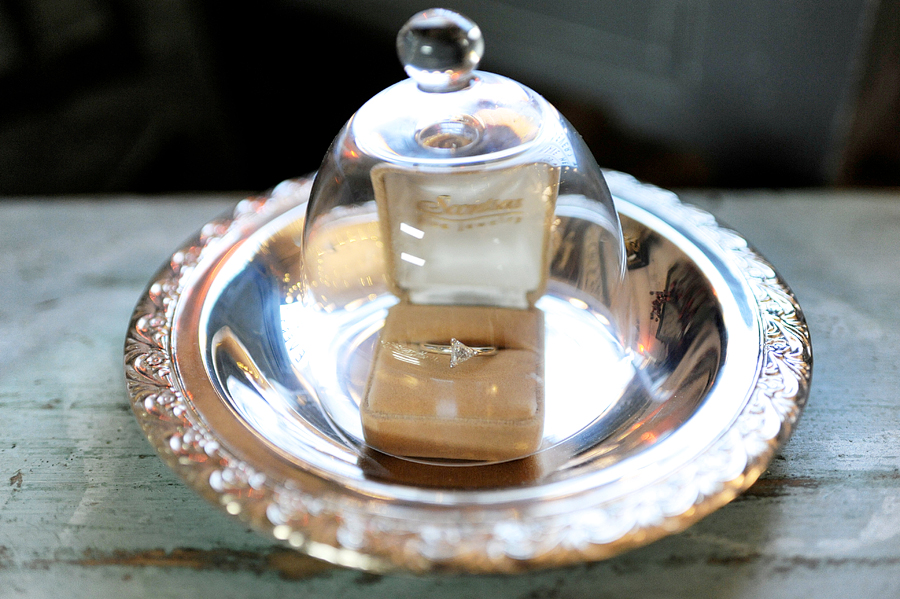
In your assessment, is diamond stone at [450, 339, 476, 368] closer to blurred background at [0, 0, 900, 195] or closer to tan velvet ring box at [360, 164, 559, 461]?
tan velvet ring box at [360, 164, 559, 461]

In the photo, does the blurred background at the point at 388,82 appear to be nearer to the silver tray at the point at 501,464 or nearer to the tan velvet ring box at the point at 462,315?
the silver tray at the point at 501,464

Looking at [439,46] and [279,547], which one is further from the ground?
[439,46]

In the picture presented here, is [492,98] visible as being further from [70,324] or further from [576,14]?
[576,14]

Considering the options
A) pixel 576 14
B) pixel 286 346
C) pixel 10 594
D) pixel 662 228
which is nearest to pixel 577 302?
pixel 662 228

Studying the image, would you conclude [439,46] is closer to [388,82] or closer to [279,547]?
[279,547]

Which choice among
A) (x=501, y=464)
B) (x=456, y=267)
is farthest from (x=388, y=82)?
(x=501, y=464)

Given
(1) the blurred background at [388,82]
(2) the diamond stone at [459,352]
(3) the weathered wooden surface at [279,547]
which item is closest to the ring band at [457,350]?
(2) the diamond stone at [459,352]

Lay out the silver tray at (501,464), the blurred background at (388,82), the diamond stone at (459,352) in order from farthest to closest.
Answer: the blurred background at (388,82), the diamond stone at (459,352), the silver tray at (501,464)
